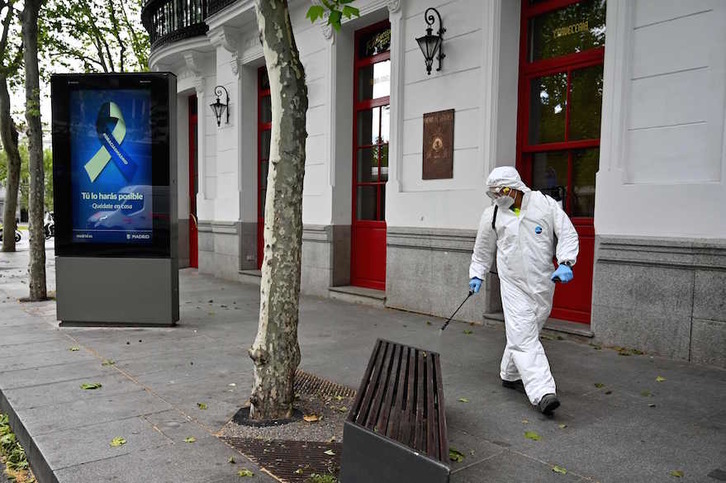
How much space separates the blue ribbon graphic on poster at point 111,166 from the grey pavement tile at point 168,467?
159 inches

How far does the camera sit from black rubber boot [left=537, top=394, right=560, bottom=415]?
12.5ft

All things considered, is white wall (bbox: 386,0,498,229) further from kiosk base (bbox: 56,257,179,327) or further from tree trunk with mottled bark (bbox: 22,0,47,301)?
tree trunk with mottled bark (bbox: 22,0,47,301)

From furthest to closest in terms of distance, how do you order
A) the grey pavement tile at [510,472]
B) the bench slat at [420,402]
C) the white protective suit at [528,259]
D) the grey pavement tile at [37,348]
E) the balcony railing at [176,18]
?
the balcony railing at [176,18] < the grey pavement tile at [37,348] < the white protective suit at [528,259] < the grey pavement tile at [510,472] < the bench slat at [420,402]

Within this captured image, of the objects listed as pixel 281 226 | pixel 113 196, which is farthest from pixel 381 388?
pixel 113 196

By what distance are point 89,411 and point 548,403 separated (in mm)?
3247

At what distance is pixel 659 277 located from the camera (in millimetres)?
5289

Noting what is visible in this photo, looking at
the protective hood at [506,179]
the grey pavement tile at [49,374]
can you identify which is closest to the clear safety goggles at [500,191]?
the protective hood at [506,179]

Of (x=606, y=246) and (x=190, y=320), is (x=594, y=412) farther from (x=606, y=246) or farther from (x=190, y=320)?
(x=190, y=320)

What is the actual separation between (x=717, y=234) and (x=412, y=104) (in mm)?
4324

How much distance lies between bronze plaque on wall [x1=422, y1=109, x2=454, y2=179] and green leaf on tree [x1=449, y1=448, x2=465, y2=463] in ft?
15.2

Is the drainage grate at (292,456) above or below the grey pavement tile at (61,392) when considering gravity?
above

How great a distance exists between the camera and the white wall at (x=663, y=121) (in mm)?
4969

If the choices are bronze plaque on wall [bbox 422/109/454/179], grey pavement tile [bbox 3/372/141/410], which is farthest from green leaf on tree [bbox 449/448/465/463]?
bronze plaque on wall [bbox 422/109/454/179]

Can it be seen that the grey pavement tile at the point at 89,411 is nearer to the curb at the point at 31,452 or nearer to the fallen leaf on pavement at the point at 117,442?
the curb at the point at 31,452
